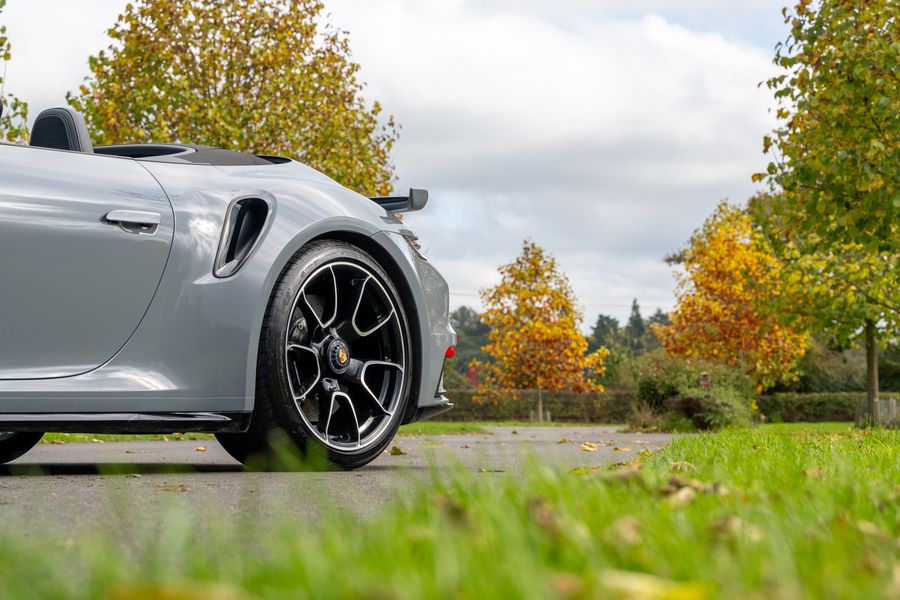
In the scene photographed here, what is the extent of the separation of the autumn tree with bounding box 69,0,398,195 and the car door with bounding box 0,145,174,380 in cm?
1231

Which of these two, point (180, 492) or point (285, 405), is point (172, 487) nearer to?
point (180, 492)

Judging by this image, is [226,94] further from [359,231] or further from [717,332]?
[717,332]

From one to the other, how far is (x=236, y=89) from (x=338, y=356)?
1373cm

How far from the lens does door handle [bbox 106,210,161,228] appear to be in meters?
4.18

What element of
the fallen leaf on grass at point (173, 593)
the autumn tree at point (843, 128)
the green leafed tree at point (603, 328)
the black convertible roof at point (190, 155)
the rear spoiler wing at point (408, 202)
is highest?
the green leafed tree at point (603, 328)

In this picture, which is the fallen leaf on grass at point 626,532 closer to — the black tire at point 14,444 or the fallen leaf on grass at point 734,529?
the fallen leaf on grass at point 734,529

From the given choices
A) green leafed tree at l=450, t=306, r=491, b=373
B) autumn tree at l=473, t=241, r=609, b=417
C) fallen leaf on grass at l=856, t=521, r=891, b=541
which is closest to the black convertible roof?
fallen leaf on grass at l=856, t=521, r=891, b=541

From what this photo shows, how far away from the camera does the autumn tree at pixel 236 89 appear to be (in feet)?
55.8

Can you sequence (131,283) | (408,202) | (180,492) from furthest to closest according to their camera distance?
(408,202)
(131,283)
(180,492)

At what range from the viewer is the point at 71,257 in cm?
408

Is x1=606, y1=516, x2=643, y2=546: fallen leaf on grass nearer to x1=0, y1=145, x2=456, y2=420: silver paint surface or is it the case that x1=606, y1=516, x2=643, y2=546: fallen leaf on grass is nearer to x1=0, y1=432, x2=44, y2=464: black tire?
x1=0, y1=145, x2=456, y2=420: silver paint surface

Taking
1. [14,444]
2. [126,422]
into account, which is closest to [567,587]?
[126,422]

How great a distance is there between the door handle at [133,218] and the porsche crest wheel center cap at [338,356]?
0.97m

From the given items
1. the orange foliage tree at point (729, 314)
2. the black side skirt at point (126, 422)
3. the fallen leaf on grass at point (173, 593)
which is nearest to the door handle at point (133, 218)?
the black side skirt at point (126, 422)
